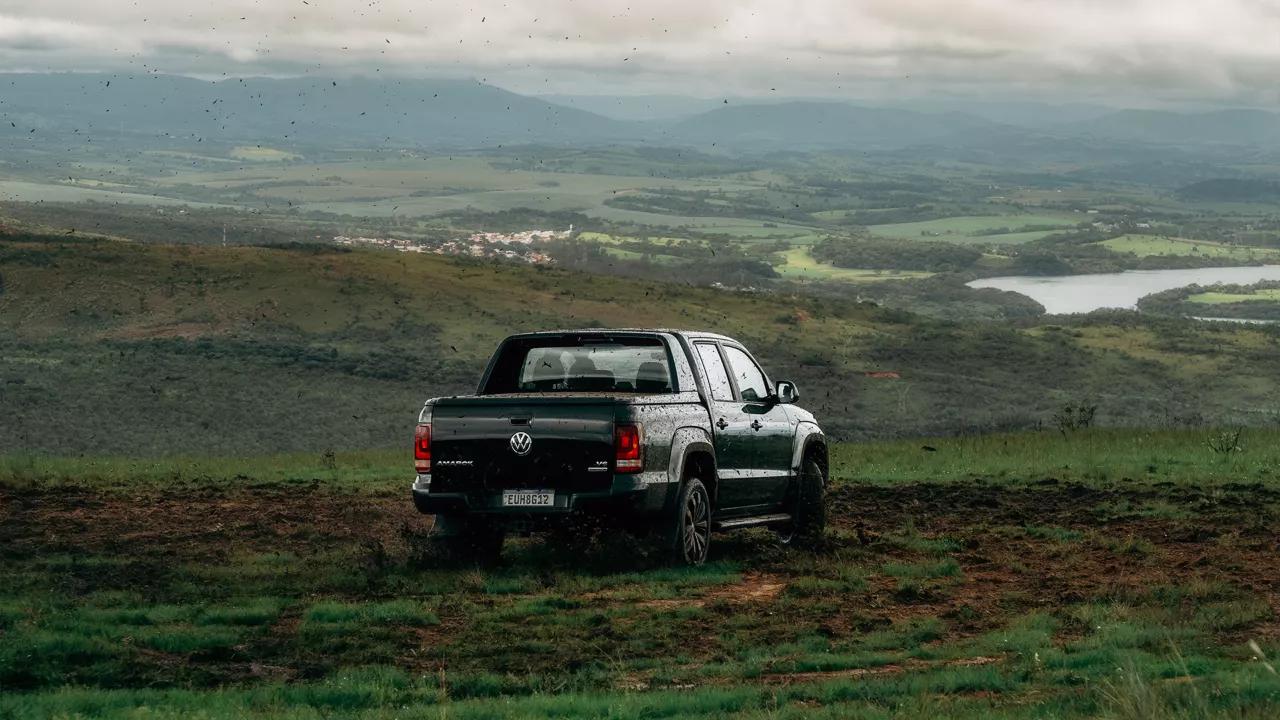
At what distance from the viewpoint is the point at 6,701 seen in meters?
8.90

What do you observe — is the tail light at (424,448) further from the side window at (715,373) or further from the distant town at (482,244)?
the distant town at (482,244)

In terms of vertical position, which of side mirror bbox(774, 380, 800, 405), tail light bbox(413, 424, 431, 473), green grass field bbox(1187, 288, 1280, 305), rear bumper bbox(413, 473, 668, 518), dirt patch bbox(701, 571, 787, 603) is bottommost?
green grass field bbox(1187, 288, 1280, 305)

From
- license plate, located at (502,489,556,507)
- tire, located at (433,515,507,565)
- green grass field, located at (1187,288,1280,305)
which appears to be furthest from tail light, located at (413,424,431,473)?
green grass field, located at (1187,288,1280,305)

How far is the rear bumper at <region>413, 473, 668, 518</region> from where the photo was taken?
13.8m

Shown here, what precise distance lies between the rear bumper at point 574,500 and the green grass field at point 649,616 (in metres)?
0.60

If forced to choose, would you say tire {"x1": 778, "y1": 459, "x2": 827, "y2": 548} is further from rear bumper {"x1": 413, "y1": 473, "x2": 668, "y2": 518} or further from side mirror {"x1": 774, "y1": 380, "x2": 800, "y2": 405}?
rear bumper {"x1": 413, "y1": 473, "x2": 668, "y2": 518}

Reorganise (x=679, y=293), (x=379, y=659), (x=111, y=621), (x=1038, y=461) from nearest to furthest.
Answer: (x=379, y=659) < (x=111, y=621) < (x=1038, y=461) < (x=679, y=293)

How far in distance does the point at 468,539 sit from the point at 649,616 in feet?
10.3

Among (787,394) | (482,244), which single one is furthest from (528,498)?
(482,244)

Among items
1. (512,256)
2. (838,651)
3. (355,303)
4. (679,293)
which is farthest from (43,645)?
(512,256)

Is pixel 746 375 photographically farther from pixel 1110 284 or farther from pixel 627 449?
pixel 1110 284

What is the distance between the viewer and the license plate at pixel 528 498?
45.5ft

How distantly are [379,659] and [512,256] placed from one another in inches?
5490

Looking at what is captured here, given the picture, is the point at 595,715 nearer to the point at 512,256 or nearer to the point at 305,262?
the point at 305,262
